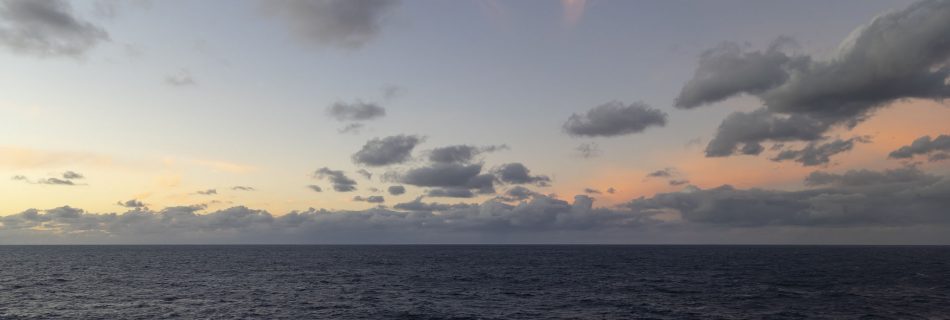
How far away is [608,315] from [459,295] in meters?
27.5

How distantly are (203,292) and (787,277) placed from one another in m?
113

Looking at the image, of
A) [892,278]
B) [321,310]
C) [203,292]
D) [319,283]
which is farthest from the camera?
[892,278]

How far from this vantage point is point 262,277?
118 meters

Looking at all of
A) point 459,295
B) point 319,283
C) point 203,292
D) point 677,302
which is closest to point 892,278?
point 677,302

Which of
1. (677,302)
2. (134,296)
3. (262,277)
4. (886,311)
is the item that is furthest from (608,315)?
(262,277)

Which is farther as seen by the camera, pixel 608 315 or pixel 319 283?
pixel 319 283

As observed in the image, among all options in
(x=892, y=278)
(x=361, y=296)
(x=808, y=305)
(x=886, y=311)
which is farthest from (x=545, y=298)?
(x=892, y=278)

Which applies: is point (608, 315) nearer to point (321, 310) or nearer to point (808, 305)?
point (808, 305)

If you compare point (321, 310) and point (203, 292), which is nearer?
point (321, 310)

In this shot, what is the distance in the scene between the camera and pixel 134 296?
82312 mm

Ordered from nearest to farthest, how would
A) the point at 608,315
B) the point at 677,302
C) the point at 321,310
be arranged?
1. the point at 608,315
2. the point at 321,310
3. the point at 677,302

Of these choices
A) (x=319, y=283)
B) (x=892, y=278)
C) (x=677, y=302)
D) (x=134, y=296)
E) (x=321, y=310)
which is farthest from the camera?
(x=892, y=278)

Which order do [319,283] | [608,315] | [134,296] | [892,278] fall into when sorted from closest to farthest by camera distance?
→ [608,315], [134,296], [319,283], [892,278]

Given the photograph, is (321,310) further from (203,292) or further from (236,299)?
(203,292)
